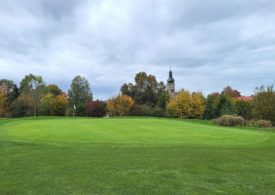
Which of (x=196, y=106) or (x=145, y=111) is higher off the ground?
(x=196, y=106)

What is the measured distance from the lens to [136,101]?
94250 millimetres

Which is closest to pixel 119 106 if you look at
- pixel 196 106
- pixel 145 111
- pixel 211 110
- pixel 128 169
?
pixel 145 111

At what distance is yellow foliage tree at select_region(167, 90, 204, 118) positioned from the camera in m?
66.9

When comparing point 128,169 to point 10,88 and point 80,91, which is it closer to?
point 10,88

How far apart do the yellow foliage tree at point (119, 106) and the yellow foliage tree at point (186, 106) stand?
12246mm

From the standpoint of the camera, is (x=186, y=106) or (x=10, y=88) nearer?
(x=186, y=106)

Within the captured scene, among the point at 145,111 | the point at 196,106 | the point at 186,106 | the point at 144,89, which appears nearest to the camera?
the point at 186,106

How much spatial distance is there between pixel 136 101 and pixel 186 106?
28730 millimetres

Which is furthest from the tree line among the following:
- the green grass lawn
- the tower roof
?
the tower roof

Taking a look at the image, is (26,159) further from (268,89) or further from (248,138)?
(268,89)

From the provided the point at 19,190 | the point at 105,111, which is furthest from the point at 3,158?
the point at 105,111

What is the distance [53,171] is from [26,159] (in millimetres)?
2238

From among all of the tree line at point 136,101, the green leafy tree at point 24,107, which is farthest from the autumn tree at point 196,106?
the green leafy tree at point 24,107

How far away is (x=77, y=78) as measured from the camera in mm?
110125
